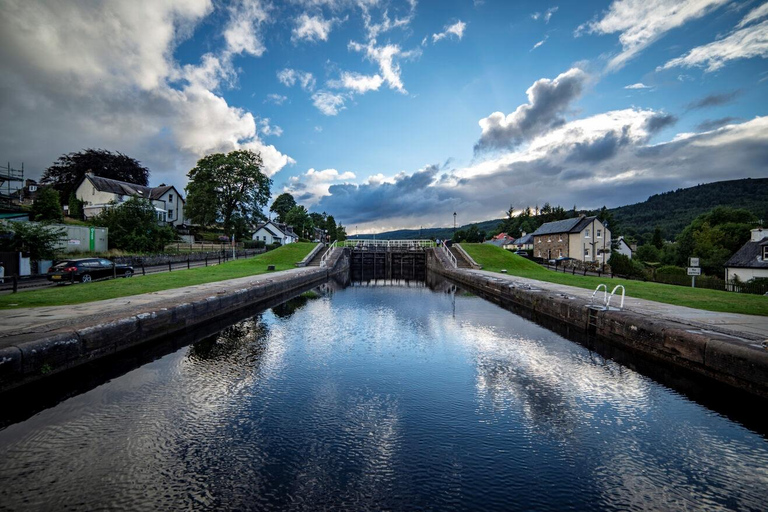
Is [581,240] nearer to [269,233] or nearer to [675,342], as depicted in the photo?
[675,342]

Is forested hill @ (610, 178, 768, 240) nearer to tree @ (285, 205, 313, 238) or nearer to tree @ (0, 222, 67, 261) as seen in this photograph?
tree @ (285, 205, 313, 238)

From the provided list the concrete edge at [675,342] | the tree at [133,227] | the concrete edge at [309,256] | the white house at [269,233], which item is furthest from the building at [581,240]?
the tree at [133,227]

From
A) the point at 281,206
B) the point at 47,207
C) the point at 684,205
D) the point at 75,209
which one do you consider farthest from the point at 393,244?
the point at 684,205

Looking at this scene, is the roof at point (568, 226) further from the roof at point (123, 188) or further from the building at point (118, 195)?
the roof at point (123, 188)

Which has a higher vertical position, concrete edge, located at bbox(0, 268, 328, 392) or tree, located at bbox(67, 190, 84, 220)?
tree, located at bbox(67, 190, 84, 220)

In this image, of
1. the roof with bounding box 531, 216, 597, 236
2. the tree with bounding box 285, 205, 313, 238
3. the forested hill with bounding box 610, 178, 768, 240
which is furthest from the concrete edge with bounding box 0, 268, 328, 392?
the forested hill with bounding box 610, 178, 768, 240

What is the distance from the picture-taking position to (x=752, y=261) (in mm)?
40625

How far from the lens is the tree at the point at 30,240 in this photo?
2338 cm

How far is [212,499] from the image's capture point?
4156 mm

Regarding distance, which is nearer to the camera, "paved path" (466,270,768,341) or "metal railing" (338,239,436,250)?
"paved path" (466,270,768,341)

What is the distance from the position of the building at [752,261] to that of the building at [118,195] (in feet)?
237

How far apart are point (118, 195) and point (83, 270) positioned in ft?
143

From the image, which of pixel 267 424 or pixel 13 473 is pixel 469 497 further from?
pixel 13 473

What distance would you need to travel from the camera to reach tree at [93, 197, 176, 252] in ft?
118
